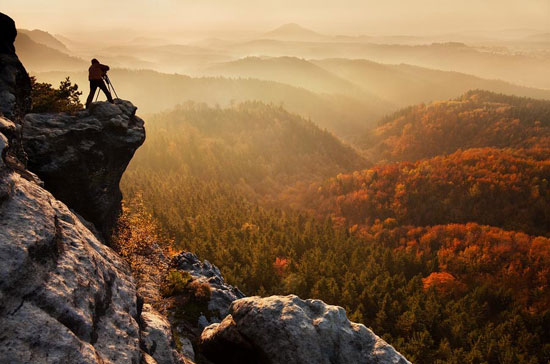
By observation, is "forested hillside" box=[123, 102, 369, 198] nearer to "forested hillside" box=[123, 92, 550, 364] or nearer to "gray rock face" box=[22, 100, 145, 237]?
"forested hillside" box=[123, 92, 550, 364]

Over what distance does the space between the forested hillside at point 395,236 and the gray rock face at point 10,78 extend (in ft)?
43.9

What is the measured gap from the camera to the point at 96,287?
11.5 meters

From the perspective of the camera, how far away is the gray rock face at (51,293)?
814 centimetres

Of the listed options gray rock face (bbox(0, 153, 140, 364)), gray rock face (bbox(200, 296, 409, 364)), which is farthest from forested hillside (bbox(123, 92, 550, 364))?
gray rock face (bbox(0, 153, 140, 364))

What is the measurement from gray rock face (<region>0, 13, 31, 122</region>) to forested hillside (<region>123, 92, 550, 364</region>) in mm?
13377

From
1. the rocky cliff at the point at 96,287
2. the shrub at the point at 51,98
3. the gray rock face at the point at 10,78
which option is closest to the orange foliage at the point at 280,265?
the rocky cliff at the point at 96,287

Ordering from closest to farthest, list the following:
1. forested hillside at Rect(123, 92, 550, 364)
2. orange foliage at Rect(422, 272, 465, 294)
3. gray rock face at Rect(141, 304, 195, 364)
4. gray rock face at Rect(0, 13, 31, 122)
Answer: gray rock face at Rect(0, 13, 31, 122) < gray rock face at Rect(141, 304, 195, 364) < forested hillside at Rect(123, 92, 550, 364) < orange foliage at Rect(422, 272, 465, 294)

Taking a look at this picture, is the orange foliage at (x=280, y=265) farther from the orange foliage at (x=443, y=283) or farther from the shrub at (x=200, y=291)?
the shrub at (x=200, y=291)

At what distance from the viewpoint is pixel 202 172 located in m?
150

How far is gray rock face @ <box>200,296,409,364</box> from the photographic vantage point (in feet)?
53.8

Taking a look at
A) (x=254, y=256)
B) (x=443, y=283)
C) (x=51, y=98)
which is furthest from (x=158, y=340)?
(x=443, y=283)

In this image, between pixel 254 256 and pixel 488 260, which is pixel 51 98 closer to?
pixel 254 256

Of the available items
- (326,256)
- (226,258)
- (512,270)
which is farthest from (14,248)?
(512,270)

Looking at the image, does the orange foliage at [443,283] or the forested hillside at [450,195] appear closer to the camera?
the orange foliage at [443,283]
